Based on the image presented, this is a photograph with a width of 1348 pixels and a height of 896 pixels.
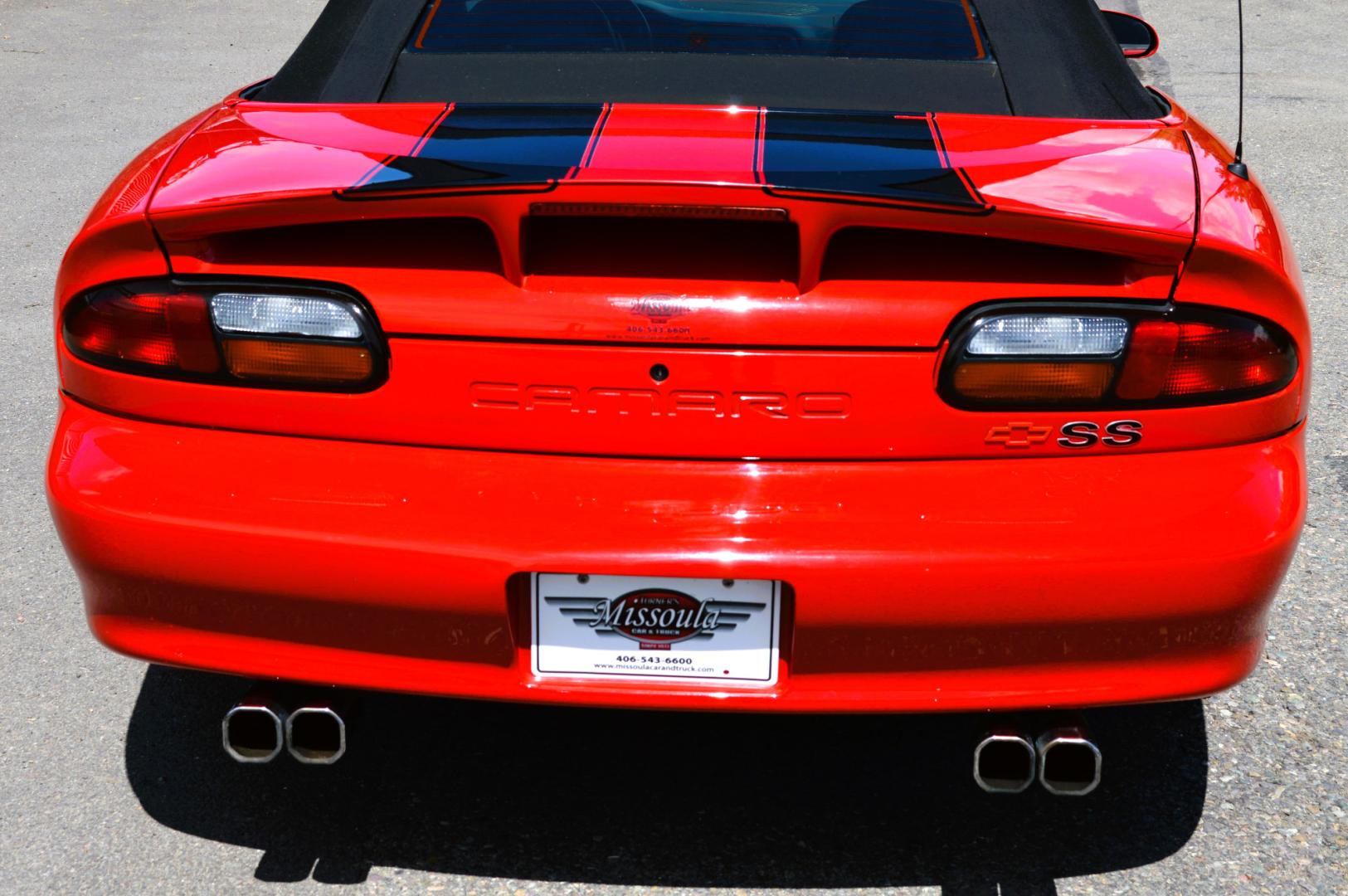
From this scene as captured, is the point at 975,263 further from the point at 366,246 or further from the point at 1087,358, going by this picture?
the point at 366,246

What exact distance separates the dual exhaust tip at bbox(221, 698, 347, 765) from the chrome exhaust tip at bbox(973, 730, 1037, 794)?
3.18 ft

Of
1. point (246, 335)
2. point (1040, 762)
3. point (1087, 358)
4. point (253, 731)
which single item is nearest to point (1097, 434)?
point (1087, 358)

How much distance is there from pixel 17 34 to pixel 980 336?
36.2ft

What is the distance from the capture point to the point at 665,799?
9.06 ft

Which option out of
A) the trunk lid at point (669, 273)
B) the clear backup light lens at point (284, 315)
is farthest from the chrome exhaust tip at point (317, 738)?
the clear backup light lens at point (284, 315)

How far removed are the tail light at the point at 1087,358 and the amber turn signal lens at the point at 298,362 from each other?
2.74ft

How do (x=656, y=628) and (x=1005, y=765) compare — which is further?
(x=1005, y=765)

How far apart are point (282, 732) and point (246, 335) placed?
2.00 feet

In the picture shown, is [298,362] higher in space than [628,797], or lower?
higher

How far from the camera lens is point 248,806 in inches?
108

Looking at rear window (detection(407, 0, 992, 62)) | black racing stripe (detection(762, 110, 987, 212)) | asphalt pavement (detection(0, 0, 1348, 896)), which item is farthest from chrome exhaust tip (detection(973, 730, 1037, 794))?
rear window (detection(407, 0, 992, 62))

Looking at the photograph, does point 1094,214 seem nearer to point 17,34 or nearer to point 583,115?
point 583,115

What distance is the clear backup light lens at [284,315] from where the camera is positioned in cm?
221

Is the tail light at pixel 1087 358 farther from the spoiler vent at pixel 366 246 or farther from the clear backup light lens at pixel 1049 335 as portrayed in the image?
the spoiler vent at pixel 366 246
